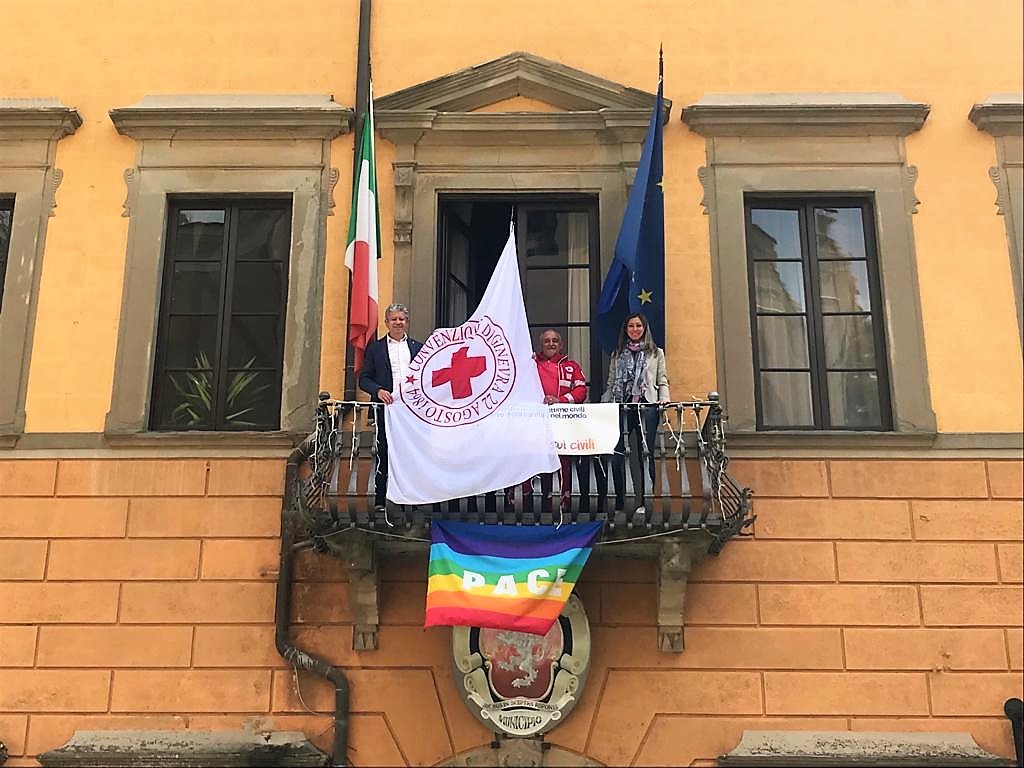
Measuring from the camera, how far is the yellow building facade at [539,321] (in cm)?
849

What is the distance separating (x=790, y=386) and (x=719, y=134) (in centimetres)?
229

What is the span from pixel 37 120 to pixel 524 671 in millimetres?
6379

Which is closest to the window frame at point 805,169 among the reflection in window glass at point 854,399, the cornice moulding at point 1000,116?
the reflection in window glass at point 854,399

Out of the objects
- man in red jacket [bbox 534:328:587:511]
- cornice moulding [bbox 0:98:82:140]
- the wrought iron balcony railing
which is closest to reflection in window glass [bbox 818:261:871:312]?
the wrought iron balcony railing

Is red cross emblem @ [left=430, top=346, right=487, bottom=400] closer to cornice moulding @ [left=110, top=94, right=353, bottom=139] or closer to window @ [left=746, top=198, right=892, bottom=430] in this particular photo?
window @ [left=746, top=198, right=892, bottom=430]

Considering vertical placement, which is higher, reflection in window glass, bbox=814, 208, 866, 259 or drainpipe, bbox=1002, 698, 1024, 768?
reflection in window glass, bbox=814, 208, 866, 259

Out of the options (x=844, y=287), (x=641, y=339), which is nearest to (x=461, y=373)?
(x=641, y=339)

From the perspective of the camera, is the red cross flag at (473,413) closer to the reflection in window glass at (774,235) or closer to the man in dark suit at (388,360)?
the man in dark suit at (388,360)

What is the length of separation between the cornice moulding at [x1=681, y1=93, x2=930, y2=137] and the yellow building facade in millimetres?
34

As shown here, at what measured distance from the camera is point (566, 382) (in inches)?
342

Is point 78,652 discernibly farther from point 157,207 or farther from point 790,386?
point 790,386

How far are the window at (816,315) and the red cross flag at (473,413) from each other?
216 cm

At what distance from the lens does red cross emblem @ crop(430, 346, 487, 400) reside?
8336 mm

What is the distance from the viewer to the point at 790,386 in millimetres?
9398
